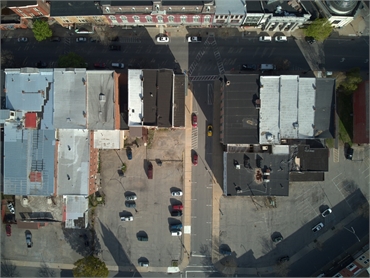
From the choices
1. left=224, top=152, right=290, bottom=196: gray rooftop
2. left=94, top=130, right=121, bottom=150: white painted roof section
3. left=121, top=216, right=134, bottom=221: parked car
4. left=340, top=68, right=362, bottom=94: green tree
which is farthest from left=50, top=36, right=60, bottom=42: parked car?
left=340, top=68, right=362, bottom=94: green tree

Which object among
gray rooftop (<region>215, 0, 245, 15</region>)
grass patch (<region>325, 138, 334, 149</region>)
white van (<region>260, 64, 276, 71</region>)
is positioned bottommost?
grass patch (<region>325, 138, 334, 149</region>)

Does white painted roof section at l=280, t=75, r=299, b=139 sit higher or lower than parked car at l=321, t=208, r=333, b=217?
higher

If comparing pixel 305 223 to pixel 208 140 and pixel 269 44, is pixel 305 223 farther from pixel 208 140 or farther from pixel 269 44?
pixel 269 44

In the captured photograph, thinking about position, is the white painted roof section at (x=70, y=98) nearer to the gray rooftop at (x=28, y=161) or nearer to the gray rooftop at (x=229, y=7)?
the gray rooftop at (x=28, y=161)

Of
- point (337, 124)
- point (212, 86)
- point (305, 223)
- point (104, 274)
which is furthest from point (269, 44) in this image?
point (104, 274)

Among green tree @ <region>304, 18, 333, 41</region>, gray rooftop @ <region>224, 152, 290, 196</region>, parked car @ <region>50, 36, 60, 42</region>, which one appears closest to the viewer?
gray rooftop @ <region>224, 152, 290, 196</region>

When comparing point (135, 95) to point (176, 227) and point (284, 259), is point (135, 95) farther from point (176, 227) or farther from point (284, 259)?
point (284, 259)

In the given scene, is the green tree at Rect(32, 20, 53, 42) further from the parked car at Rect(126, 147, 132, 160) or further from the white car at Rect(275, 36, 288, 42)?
the white car at Rect(275, 36, 288, 42)
